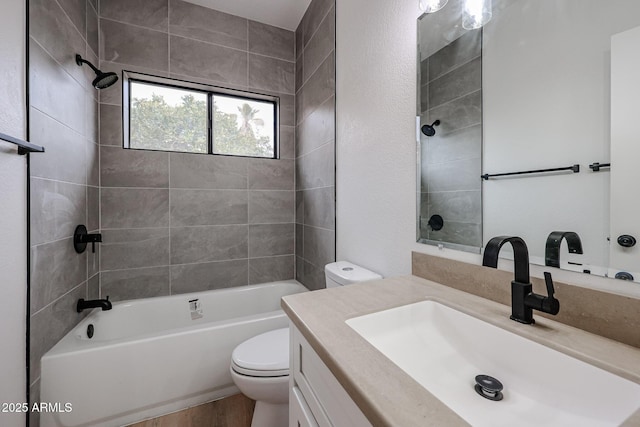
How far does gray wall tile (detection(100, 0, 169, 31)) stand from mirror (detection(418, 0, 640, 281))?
80.3 inches

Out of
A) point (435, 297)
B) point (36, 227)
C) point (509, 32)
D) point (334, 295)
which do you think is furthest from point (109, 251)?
point (509, 32)

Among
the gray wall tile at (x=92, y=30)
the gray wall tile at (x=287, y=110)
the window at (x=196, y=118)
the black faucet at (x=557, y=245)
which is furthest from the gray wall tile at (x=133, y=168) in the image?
the black faucet at (x=557, y=245)

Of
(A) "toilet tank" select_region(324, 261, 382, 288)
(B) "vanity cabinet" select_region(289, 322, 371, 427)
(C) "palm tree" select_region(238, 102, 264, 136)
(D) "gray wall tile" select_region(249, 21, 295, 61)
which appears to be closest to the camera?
(B) "vanity cabinet" select_region(289, 322, 371, 427)

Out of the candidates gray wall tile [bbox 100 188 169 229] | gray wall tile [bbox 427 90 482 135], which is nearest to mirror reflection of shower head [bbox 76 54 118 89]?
gray wall tile [bbox 100 188 169 229]

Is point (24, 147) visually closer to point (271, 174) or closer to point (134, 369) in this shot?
point (134, 369)

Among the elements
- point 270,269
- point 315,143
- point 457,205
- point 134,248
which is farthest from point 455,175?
point 134,248

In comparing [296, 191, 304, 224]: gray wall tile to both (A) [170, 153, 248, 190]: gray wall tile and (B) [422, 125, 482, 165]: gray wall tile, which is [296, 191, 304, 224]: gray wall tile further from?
(B) [422, 125, 482, 165]: gray wall tile

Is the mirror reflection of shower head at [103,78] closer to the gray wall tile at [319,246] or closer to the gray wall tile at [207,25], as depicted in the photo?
the gray wall tile at [207,25]

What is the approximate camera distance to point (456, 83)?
3.17 ft

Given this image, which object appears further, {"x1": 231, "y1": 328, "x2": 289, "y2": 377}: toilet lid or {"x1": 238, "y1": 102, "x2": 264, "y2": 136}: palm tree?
{"x1": 238, "y1": 102, "x2": 264, "y2": 136}: palm tree

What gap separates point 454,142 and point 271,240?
179cm

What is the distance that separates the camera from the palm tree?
2.41 m

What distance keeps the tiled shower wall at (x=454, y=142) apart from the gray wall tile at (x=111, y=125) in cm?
208

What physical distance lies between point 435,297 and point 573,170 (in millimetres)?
492
